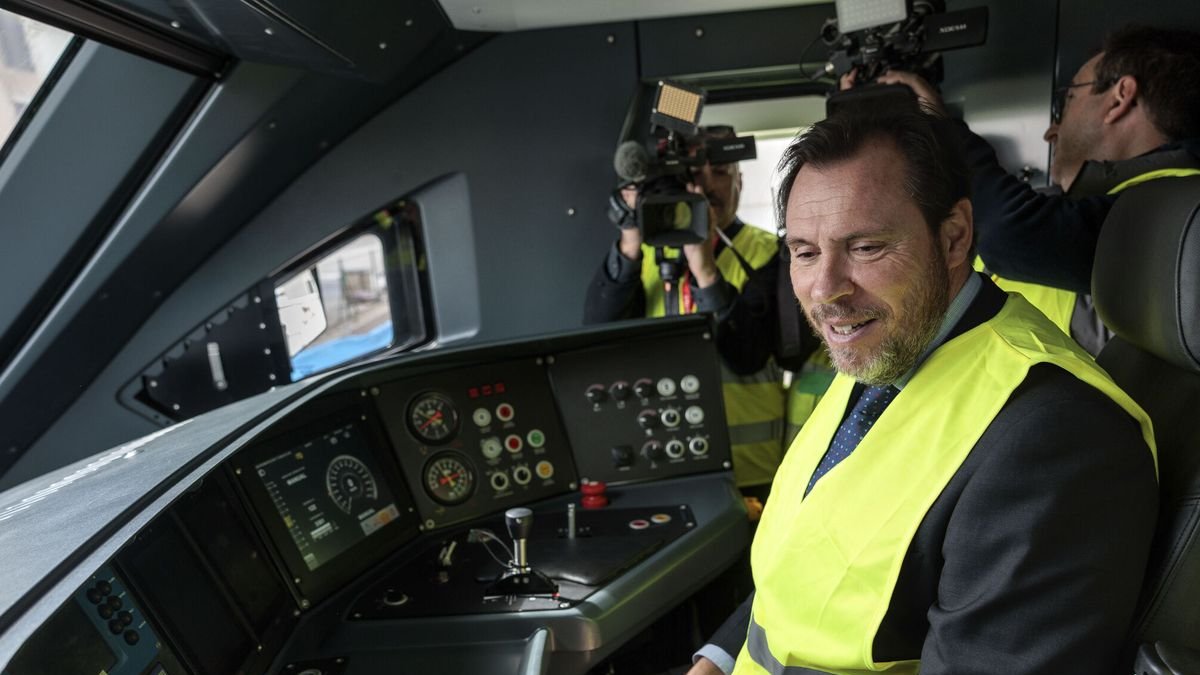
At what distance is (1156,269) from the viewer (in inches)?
44.9

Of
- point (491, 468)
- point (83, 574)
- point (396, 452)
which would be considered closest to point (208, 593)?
point (83, 574)

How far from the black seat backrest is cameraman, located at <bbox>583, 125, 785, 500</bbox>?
1344 millimetres

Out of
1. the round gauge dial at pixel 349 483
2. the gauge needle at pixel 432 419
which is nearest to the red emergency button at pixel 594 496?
the gauge needle at pixel 432 419

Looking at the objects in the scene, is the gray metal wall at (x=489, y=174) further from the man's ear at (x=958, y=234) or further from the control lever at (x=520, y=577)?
the man's ear at (x=958, y=234)

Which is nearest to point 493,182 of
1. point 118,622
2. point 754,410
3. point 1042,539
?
point 754,410

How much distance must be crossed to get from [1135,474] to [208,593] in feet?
4.39

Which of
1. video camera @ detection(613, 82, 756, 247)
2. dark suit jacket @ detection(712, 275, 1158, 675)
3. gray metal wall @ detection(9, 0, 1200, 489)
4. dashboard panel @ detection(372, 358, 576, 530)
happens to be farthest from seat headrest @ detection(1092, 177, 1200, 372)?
gray metal wall @ detection(9, 0, 1200, 489)

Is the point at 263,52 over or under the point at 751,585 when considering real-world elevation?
over

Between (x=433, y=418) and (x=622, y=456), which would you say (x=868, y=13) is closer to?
(x=622, y=456)

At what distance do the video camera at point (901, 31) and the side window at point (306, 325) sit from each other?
1923 millimetres

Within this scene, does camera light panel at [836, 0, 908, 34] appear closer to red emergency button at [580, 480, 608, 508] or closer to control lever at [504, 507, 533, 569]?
red emergency button at [580, 480, 608, 508]

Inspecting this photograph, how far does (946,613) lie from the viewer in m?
1.07

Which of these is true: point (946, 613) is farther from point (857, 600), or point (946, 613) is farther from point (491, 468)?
point (491, 468)

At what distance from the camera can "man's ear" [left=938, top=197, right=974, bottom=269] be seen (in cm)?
128
